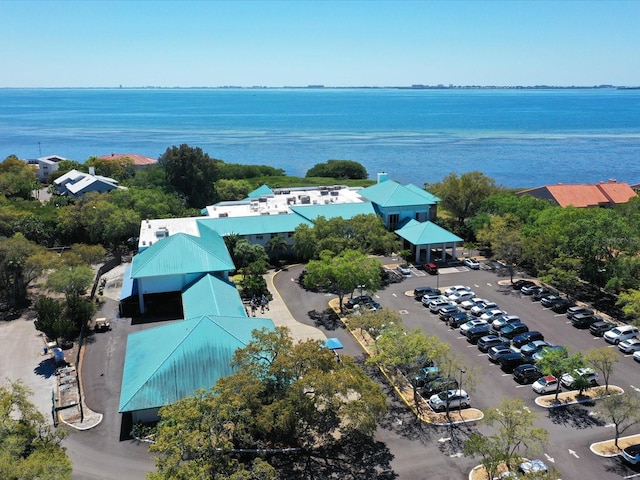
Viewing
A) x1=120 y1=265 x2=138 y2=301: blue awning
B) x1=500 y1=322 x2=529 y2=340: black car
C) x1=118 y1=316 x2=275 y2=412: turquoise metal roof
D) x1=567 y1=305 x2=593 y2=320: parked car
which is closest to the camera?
x1=118 y1=316 x2=275 y2=412: turquoise metal roof

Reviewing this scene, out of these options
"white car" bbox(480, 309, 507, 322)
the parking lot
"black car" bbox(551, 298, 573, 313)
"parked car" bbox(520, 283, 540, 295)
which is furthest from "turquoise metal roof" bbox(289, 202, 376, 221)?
"black car" bbox(551, 298, 573, 313)

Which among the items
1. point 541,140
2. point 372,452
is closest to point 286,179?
point 372,452

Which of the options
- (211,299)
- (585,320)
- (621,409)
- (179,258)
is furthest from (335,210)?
(621,409)

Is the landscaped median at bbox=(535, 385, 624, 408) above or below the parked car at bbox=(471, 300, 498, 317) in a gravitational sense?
below

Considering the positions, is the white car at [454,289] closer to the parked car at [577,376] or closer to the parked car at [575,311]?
the parked car at [575,311]

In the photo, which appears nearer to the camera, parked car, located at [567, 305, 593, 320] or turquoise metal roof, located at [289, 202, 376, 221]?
parked car, located at [567, 305, 593, 320]

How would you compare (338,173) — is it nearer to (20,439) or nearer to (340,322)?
(340,322)

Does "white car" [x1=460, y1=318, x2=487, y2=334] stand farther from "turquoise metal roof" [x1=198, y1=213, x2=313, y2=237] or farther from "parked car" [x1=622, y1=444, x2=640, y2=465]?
"turquoise metal roof" [x1=198, y1=213, x2=313, y2=237]
